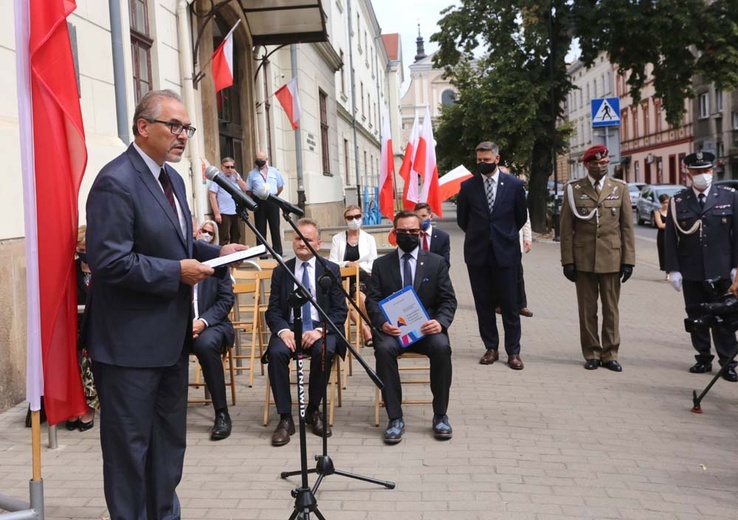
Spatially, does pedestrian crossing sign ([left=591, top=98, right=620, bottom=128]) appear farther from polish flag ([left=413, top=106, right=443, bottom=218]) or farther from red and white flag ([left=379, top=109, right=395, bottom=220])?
red and white flag ([left=379, top=109, right=395, bottom=220])

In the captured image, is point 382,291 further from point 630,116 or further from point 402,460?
point 630,116

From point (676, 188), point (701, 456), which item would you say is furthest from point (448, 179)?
point (676, 188)

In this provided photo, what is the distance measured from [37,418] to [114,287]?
760 mm

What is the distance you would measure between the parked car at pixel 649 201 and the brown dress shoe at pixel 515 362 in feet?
75.3

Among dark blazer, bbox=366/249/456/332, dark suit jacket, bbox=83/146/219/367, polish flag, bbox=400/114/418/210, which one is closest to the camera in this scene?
dark suit jacket, bbox=83/146/219/367

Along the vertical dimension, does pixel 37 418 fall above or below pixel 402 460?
above

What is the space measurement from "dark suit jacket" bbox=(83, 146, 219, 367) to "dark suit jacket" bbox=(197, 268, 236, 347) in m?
2.51

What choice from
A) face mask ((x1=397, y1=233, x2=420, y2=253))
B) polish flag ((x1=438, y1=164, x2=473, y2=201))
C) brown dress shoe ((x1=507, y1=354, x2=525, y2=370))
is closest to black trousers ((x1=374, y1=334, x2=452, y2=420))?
face mask ((x1=397, y1=233, x2=420, y2=253))

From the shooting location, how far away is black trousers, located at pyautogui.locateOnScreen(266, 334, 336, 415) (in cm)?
550

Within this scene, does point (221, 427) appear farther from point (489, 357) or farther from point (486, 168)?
point (486, 168)

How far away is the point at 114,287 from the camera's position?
3.22 m

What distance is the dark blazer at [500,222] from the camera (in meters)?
7.66

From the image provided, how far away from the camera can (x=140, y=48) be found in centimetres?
1062

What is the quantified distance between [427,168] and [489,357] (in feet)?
12.8
